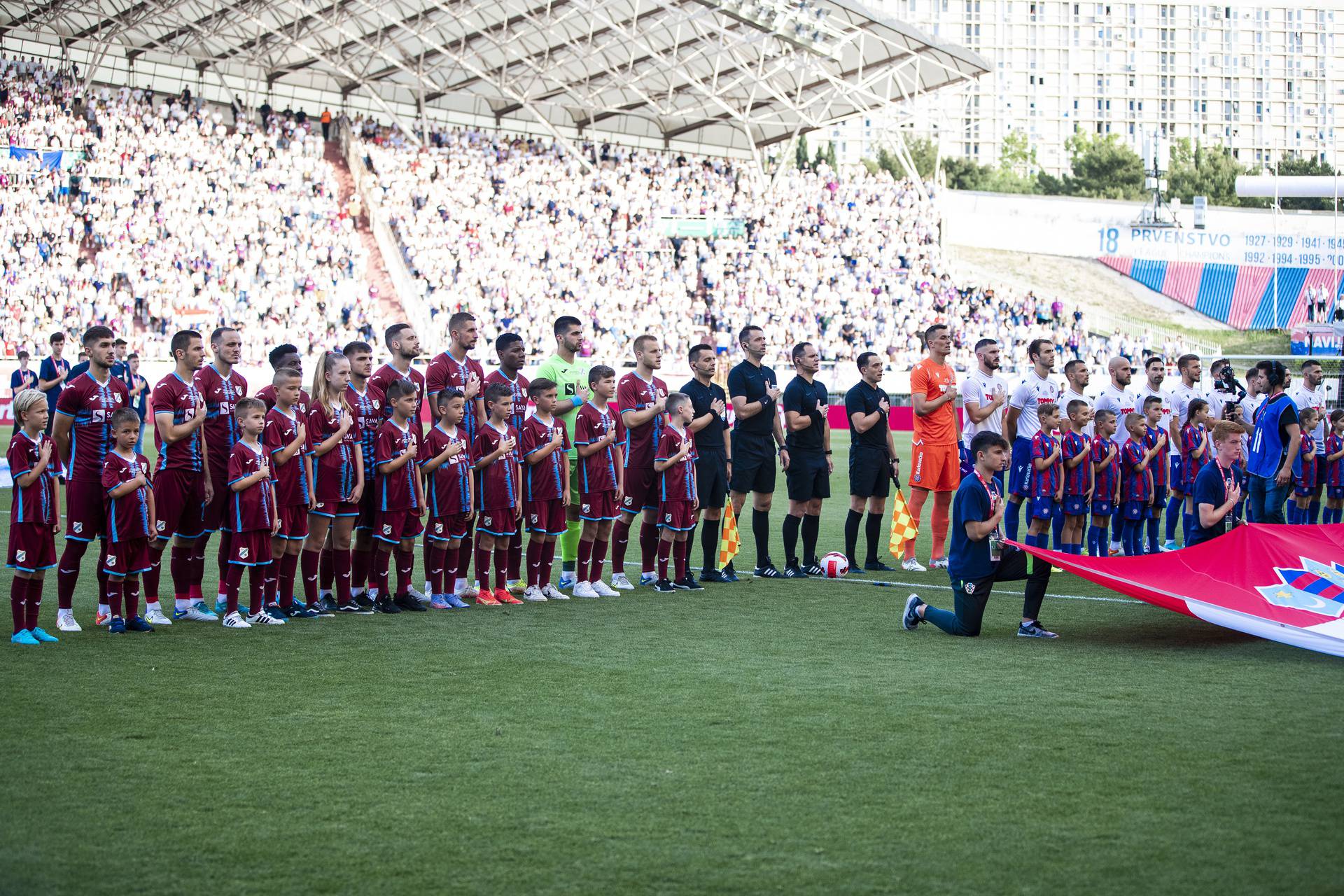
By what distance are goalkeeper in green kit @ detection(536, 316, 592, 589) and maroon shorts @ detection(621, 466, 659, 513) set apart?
0.41m

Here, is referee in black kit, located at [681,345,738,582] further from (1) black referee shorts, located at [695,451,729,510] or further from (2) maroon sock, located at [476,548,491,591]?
(2) maroon sock, located at [476,548,491,591]

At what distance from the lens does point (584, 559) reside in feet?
34.8

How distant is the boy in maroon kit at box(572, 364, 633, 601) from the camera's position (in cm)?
1043

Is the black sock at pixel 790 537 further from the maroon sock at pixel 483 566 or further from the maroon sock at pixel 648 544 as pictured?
the maroon sock at pixel 483 566

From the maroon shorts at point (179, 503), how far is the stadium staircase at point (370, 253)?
2481 cm

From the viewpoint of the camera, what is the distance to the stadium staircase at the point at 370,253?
34.9m

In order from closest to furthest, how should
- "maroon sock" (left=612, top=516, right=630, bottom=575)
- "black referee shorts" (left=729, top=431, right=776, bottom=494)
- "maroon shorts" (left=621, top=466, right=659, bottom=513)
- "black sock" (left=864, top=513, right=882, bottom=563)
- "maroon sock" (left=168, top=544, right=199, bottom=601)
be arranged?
"maroon sock" (left=168, top=544, right=199, bottom=601) → "maroon shorts" (left=621, top=466, right=659, bottom=513) → "maroon sock" (left=612, top=516, right=630, bottom=575) → "black referee shorts" (left=729, top=431, right=776, bottom=494) → "black sock" (left=864, top=513, right=882, bottom=563)

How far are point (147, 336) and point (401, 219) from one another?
356 inches

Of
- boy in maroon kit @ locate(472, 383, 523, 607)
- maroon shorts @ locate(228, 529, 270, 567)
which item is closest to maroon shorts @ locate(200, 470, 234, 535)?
maroon shorts @ locate(228, 529, 270, 567)

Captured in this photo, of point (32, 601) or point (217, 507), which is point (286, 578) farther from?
point (32, 601)

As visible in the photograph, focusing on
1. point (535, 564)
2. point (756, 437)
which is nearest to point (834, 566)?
point (756, 437)

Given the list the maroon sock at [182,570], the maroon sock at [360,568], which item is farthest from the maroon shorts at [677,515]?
the maroon sock at [182,570]

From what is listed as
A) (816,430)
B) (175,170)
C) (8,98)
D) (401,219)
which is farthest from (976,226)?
(816,430)

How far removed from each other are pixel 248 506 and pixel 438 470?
1.51m
